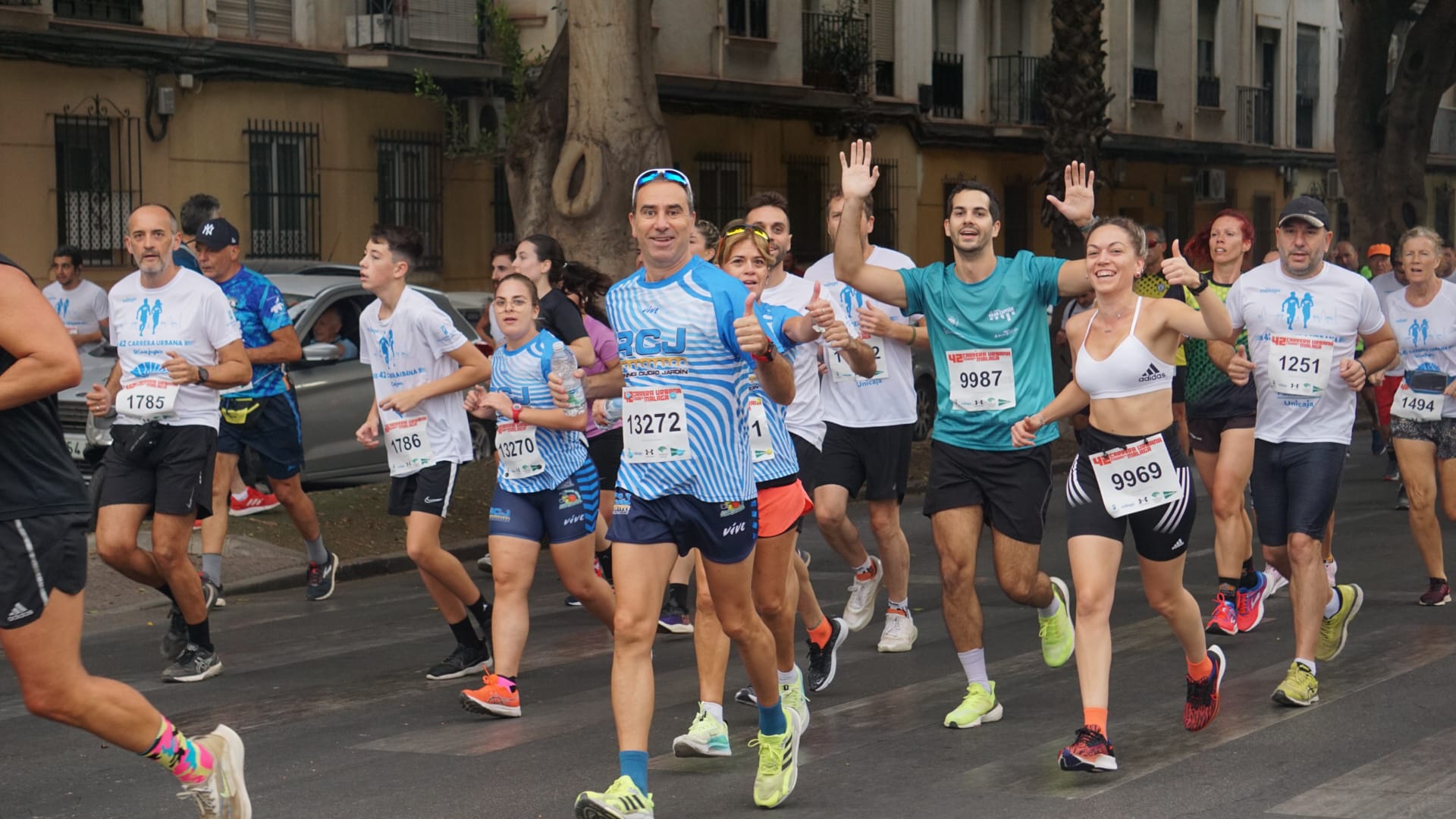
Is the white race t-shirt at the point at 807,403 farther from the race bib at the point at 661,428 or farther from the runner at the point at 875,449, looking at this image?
the race bib at the point at 661,428

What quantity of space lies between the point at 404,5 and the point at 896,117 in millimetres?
11131

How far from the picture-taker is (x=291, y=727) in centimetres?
758

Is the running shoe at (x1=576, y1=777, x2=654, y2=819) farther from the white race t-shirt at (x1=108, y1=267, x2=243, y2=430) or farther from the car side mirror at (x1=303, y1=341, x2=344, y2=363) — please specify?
the car side mirror at (x1=303, y1=341, x2=344, y2=363)

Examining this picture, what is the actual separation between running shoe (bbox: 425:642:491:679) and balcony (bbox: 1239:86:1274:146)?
122ft

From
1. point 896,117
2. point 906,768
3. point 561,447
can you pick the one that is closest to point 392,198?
point 896,117

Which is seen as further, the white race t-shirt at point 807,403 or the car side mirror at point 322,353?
the car side mirror at point 322,353

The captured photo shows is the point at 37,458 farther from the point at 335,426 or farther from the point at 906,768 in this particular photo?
the point at 335,426

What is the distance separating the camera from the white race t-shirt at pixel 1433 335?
10.7m

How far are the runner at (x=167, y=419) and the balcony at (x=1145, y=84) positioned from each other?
108 ft

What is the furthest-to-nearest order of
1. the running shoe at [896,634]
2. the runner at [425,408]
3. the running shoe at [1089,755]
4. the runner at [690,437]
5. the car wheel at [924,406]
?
the car wheel at [924,406]
the running shoe at [896,634]
the runner at [425,408]
the running shoe at [1089,755]
the runner at [690,437]

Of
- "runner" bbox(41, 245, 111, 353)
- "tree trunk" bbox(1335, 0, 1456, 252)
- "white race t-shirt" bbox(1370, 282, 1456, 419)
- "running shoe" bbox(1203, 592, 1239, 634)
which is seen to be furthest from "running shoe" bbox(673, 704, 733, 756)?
"tree trunk" bbox(1335, 0, 1456, 252)

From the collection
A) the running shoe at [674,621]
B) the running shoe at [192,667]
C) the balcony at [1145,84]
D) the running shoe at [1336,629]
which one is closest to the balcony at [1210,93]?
the balcony at [1145,84]

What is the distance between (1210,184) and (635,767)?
37.8 metres

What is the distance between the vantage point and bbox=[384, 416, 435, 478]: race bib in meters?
8.52
